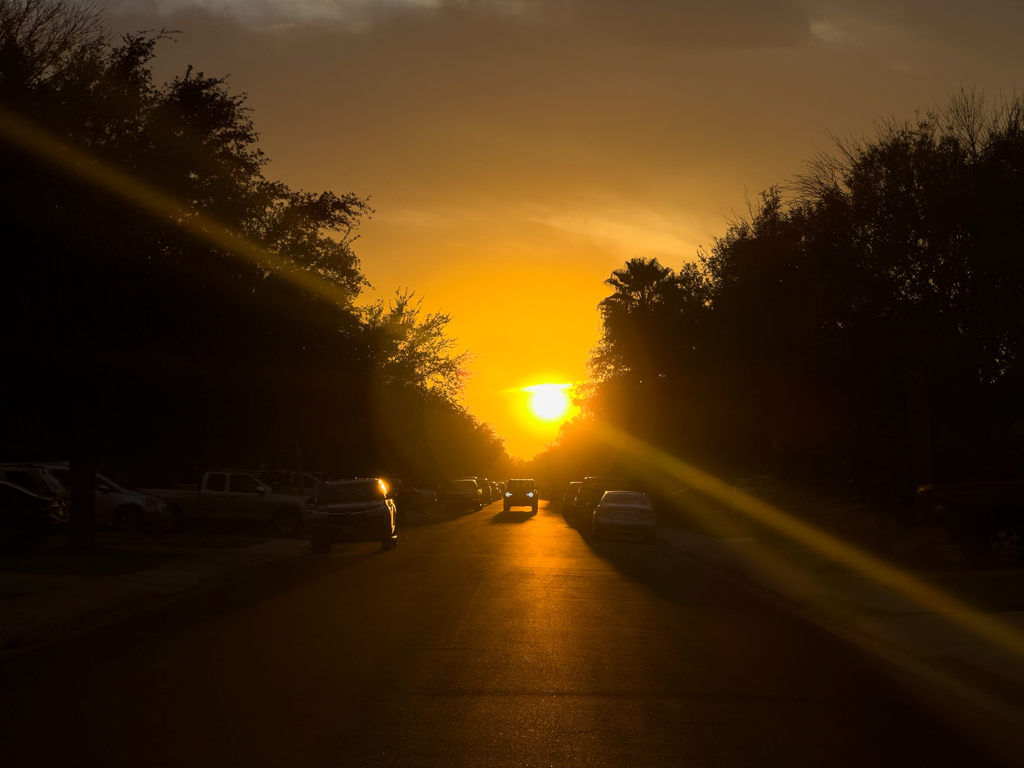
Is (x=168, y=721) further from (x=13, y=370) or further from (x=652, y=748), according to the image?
(x=13, y=370)

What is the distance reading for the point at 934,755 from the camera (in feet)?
23.5

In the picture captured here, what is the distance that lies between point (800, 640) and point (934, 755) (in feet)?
17.7

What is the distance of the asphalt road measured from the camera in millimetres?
7039

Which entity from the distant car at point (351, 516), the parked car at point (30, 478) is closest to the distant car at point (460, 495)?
the distant car at point (351, 516)

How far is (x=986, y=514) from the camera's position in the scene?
21.7m

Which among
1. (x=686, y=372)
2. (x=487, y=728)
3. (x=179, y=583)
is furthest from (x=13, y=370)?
(x=686, y=372)

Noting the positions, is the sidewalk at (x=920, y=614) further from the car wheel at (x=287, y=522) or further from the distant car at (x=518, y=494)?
the distant car at (x=518, y=494)

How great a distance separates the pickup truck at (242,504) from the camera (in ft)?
113

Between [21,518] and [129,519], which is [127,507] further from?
[21,518]

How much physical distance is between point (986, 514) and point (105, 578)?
16218mm

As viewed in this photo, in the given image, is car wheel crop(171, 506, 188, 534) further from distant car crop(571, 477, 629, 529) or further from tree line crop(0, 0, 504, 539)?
distant car crop(571, 477, 629, 529)

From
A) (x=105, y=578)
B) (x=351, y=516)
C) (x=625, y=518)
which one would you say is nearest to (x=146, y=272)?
(x=105, y=578)

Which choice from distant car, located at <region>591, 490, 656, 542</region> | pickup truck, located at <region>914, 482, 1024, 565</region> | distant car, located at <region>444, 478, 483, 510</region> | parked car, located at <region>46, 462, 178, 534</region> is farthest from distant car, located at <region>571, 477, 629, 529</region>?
pickup truck, located at <region>914, 482, 1024, 565</region>

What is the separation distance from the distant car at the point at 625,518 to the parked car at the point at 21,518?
16.1 metres
